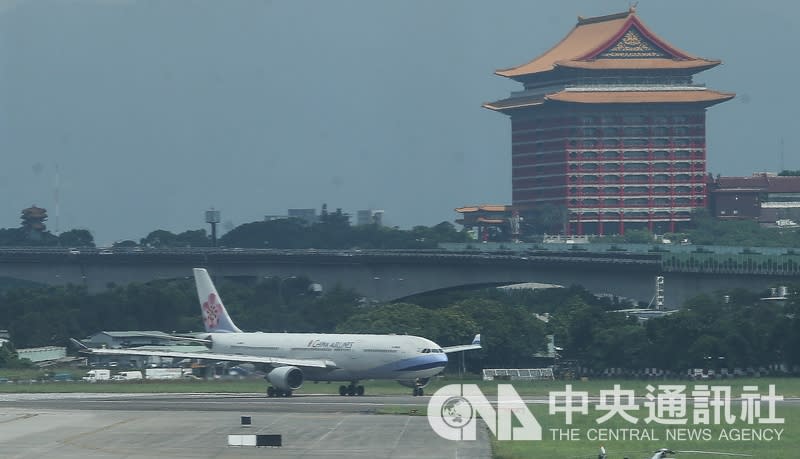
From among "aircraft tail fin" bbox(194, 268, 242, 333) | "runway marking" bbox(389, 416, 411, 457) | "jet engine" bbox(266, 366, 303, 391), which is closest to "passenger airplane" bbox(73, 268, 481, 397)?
"jet engine" bbox(266, 366, 303, 391)

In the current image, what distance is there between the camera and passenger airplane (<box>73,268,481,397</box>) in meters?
Result: 100

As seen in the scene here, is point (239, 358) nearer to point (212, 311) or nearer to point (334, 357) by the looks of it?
point (334, 357)

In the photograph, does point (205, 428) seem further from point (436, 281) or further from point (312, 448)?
point (436, 281)

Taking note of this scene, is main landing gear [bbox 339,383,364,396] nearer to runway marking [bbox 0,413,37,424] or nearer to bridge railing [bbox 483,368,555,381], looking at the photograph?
bridge railing [bbox 483,368,555,381]

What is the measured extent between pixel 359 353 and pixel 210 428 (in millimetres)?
29945

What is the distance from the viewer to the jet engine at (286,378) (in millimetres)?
101250

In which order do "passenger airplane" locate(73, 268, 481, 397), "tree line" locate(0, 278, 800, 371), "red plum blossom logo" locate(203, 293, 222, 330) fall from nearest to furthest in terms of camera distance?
1. "passenger airplane" locate(73, 268, 481, 397)
2. "red plum blossom logo" locate(203, 293, 222, 330)
3. "tree line" locate(0, 278, 800, 371)

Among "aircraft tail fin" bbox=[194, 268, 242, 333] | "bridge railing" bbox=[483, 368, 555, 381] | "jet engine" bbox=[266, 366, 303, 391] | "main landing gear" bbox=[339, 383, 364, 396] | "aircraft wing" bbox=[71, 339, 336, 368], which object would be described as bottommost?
"bridge railing" bbox=[483, 368, 555, 381]

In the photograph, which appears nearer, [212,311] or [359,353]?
[359,353]

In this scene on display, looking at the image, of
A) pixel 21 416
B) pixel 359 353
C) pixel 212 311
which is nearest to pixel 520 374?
pixel 359 353

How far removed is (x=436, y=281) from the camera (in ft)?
640

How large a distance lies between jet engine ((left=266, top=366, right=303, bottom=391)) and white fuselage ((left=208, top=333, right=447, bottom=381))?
2107mm

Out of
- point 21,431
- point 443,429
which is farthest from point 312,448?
point 21,431

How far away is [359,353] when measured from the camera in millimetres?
101938
